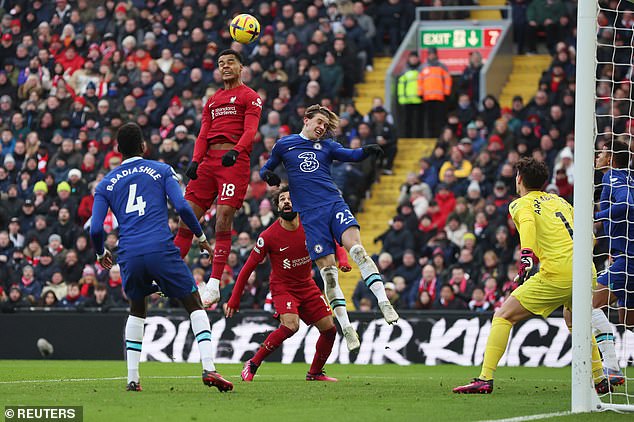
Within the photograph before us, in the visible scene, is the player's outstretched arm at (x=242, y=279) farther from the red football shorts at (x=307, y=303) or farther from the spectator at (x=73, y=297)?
the spectator at (x=73, y=297)

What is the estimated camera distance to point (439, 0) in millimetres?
27500

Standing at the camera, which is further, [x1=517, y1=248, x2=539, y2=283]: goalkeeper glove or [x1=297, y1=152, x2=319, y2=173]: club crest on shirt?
[x1=297, y1=152, x2=319, y2=173]: club crest on shirt

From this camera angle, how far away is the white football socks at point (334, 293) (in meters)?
13.3

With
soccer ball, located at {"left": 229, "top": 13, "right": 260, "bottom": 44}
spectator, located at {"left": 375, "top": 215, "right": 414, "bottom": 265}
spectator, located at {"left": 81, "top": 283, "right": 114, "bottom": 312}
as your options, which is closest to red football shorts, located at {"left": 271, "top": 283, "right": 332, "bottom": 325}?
soccer ball, located at {"left": 229, "top": 13, "right": 260, "bottom": 44}

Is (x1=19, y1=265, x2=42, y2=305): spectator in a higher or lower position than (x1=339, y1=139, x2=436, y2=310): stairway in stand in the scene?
lower

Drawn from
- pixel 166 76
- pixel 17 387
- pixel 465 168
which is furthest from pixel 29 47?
pixel 17 387

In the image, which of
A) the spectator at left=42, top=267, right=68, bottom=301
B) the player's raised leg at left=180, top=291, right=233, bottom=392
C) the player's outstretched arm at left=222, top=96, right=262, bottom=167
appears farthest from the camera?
the spectator at left=42, top=267, right=68, bottom=301

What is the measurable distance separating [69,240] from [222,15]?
6.97m

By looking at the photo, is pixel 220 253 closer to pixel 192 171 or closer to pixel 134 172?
pixel 192 171

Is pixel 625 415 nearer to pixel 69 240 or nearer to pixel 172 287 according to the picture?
pixel 172 287

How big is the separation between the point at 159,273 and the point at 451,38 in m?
17.6

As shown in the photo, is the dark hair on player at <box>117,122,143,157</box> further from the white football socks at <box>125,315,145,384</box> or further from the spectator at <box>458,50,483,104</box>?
the spectator at <box>458,50,483,104</box>

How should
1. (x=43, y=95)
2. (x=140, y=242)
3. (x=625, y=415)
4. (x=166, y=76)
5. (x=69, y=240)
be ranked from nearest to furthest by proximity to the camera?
(x=625, y=415) → (x=140, y=242) → (x=69, y=240) → (x=166, y=76) → (x=43, y=95)

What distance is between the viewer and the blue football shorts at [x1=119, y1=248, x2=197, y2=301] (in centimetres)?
1097
